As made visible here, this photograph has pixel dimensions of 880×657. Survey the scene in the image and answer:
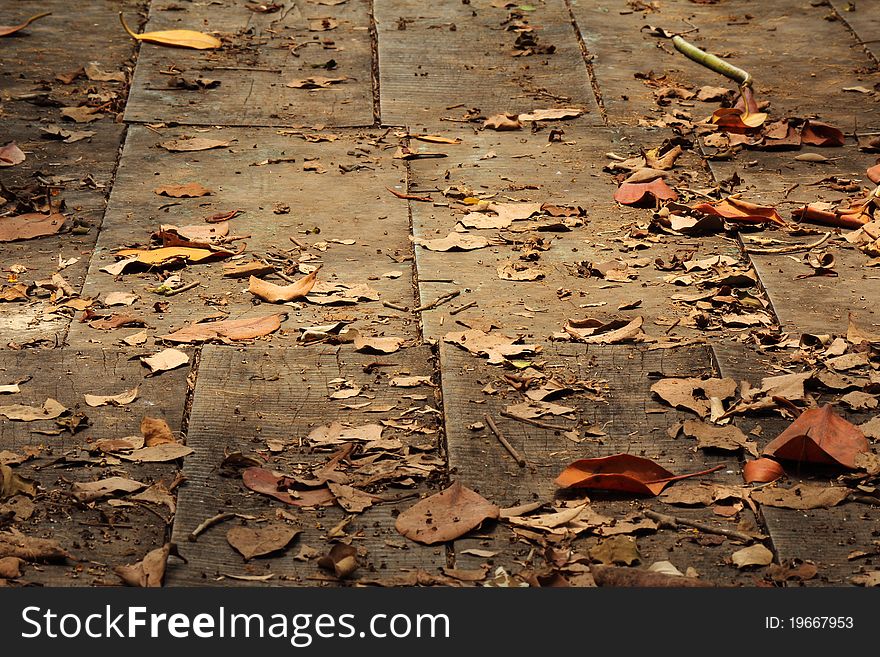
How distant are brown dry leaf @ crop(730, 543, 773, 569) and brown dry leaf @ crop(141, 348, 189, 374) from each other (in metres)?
1.54

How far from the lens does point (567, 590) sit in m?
2.42

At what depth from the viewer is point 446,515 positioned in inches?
105

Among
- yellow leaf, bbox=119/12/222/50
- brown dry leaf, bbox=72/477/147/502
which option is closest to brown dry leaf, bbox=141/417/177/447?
brown dry leaf, bbox=72/477/147/502

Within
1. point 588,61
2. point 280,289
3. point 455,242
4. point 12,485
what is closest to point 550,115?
point 588,61

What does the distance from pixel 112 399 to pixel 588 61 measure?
319 centimetres

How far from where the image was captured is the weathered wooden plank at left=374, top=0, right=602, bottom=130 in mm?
5078

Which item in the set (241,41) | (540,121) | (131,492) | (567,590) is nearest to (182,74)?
(241,41)

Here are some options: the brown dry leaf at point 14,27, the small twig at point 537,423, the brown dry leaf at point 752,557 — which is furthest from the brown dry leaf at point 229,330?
the brown dry leaf at point 14,27

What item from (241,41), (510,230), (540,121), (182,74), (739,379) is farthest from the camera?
(241,41)

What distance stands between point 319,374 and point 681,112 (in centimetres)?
244

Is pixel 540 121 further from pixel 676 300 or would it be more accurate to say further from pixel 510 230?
pixel 676 300

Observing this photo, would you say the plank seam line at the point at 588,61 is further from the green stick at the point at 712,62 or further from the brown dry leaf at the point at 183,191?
the brown dry leaf at the point at 183,191

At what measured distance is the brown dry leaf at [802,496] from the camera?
107 inches

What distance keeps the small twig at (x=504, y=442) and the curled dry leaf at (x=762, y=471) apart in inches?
20.7
